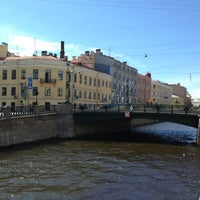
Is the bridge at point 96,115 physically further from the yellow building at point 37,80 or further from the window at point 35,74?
the window at point 35,74

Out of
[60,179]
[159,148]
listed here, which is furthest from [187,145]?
[60,179]

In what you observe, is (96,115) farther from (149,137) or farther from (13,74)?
(13,74)

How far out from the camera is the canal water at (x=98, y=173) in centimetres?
1670

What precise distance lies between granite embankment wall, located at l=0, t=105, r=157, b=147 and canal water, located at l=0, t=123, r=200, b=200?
70.0 inches

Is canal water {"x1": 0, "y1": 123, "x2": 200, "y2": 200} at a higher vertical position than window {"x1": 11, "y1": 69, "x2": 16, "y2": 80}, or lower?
lower

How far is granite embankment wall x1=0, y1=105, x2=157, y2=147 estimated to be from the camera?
32.6 meters

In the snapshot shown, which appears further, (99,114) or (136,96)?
(136,96)

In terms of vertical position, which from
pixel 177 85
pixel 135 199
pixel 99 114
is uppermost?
pixel 177 85

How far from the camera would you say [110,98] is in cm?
7719

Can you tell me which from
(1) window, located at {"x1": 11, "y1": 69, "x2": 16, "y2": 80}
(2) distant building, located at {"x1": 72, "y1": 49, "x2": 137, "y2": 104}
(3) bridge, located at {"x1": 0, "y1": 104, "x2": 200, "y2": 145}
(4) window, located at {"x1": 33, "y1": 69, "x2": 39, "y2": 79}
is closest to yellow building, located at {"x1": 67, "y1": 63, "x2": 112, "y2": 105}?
(2) distant building, located at {"x1": 72, "y1": 49, "x2": 137, "y2": 104}

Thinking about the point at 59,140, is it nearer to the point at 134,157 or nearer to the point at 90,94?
the point at 134,157

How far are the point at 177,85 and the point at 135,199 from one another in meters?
157

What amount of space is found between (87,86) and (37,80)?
11218 mm

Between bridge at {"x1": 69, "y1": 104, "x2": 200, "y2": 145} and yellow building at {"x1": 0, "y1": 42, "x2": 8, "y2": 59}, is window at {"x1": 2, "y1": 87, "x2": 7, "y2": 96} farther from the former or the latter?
bridge at {"x1": 69, "y1": 104, "x2": 200, "y2": 145}
